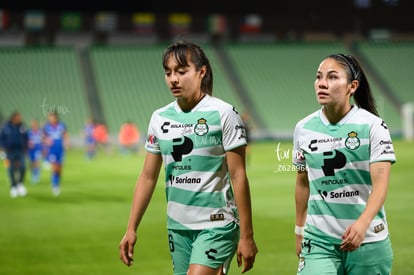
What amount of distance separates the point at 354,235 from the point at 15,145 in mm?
16299

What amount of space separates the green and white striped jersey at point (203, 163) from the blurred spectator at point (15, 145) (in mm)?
14995

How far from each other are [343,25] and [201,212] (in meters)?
50.5

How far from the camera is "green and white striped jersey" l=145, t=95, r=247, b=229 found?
5.14m

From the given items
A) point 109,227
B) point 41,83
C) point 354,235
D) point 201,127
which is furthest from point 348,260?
point 41,83

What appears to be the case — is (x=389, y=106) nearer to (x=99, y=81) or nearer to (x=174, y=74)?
(x=99, y=81)

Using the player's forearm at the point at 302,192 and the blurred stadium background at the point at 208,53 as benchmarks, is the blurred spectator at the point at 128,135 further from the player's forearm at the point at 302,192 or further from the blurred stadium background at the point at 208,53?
the player's forearm at the point at 302,192

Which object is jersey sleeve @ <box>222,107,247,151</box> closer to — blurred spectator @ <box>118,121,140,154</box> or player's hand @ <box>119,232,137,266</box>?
player's hand @ <box>119,232,137,266</box>

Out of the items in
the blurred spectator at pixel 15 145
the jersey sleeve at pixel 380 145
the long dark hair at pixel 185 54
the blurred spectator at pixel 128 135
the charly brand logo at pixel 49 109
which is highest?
the long dark hair at pixel 185 54

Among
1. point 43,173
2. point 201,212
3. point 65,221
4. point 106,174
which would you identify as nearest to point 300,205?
point 201,212

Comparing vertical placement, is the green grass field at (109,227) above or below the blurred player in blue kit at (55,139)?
below

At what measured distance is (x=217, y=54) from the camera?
173 feet

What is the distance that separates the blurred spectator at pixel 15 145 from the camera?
Answer: 64.3 ft

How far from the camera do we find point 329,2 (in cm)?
5400

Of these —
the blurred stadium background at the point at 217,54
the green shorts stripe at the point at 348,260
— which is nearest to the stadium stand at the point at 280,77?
the blurred stadium background at the point at 217,54
